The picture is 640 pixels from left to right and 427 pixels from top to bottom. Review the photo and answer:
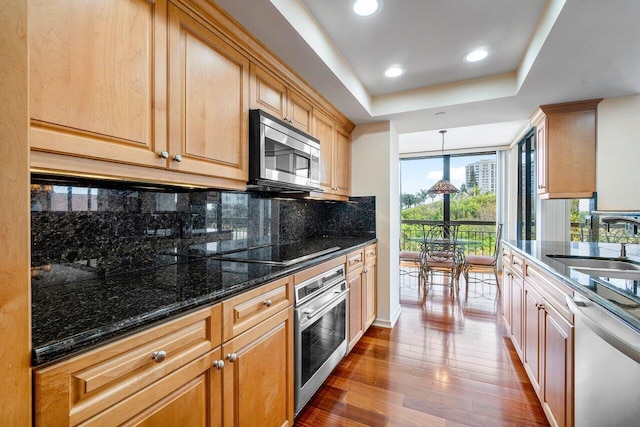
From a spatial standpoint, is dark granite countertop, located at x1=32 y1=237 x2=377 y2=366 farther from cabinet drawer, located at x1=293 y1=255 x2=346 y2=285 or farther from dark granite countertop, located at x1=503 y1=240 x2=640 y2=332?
dark granite countertop, located at x1=503 y1=240 x2=640 y2=332

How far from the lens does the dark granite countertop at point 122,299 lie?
71 centimetres

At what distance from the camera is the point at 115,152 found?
41.1 inches

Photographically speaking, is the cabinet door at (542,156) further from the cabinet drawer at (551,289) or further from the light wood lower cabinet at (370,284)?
the light wood lower cabinet at (370,284)

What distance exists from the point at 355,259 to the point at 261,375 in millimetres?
1350

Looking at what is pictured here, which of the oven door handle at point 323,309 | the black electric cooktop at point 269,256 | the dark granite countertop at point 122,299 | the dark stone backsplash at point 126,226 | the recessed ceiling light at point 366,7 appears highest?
the recessed ceiling light at point 366,7

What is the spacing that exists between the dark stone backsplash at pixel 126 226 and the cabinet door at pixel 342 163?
32.7 inches

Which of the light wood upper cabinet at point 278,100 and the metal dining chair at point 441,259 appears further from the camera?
the metal dining chair at point 441,259

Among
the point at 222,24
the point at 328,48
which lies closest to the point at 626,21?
the point at 328,48

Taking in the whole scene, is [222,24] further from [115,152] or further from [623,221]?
[623,221]

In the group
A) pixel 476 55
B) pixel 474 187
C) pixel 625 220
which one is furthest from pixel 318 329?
pixel 474 187

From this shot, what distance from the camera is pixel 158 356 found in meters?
0.88

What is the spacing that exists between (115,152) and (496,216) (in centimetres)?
609

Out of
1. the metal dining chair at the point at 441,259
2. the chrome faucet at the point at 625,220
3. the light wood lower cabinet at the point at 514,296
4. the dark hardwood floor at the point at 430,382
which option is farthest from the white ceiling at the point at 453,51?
the dark hardwood floor at the point at 430,382

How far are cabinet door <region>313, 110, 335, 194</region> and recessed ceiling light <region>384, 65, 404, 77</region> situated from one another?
0.62m
